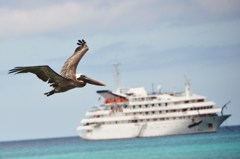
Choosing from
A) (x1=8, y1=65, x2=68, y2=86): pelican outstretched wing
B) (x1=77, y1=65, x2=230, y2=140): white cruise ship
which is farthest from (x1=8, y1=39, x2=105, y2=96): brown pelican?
(x1=77, y1=65, x2=230, y2=140): white cruise ship

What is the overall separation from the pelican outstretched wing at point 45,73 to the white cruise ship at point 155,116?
3209 inches

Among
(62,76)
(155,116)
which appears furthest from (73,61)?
(155,116)

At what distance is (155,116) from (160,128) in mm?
1752

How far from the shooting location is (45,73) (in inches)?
635

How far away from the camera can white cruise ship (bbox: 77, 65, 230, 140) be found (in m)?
98.4

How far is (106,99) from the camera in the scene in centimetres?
10388

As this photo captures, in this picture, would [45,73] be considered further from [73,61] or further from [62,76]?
[73,61]

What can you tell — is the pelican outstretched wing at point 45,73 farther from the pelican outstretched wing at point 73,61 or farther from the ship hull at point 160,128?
the ship hull at point 160,128

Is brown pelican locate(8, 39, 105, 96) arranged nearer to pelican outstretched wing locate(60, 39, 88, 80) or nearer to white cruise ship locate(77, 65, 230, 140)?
pelican outstretched wing locate(60, 39, 88, 80)

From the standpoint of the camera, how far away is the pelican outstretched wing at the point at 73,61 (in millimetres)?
17344

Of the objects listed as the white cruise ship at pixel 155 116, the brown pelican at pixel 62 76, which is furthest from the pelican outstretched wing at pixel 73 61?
the white cruise ship at pixel 155 116

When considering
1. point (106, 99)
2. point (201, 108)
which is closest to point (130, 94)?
point (106, 99)

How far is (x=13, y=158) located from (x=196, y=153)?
28.1 metres

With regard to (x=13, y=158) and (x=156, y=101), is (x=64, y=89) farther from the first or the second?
(x=156, y=101)
